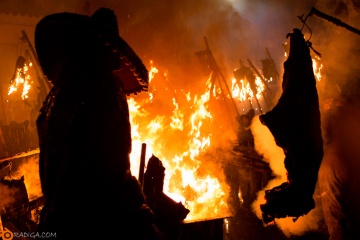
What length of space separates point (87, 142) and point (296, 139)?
10.0 ft

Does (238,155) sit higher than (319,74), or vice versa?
(319,74)

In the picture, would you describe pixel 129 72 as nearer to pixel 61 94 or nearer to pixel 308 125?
pixel 61 94

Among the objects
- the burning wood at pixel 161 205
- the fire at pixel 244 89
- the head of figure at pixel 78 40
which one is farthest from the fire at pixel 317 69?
the head of figure at pixel 78 40

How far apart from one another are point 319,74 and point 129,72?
1254 centimetres

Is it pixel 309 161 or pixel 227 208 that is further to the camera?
pixel 227 208

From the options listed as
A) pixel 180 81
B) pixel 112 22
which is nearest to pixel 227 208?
pixel 112 22

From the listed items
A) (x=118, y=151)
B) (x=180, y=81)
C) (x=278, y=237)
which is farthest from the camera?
(x=180, y=81)

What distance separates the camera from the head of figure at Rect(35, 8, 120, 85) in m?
2.49

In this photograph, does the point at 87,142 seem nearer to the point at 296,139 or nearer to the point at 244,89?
the point at 296,139

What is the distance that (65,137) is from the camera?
6.94 ft

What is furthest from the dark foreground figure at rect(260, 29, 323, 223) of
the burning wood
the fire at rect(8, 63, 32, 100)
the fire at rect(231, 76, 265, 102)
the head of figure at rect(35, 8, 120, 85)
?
the fire at rect(231, 76, 265, 102)

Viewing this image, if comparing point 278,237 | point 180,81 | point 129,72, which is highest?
point 180,81

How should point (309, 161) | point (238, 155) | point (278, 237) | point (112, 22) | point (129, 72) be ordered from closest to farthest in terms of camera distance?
point (112, 22) → point (129, 72) → point (309, 161) → point (278, 237) → point (238, 155)

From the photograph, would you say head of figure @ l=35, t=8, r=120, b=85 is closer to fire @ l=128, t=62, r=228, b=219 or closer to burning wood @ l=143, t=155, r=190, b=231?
burning wood @ l=143, t=155, r=190, b=231
